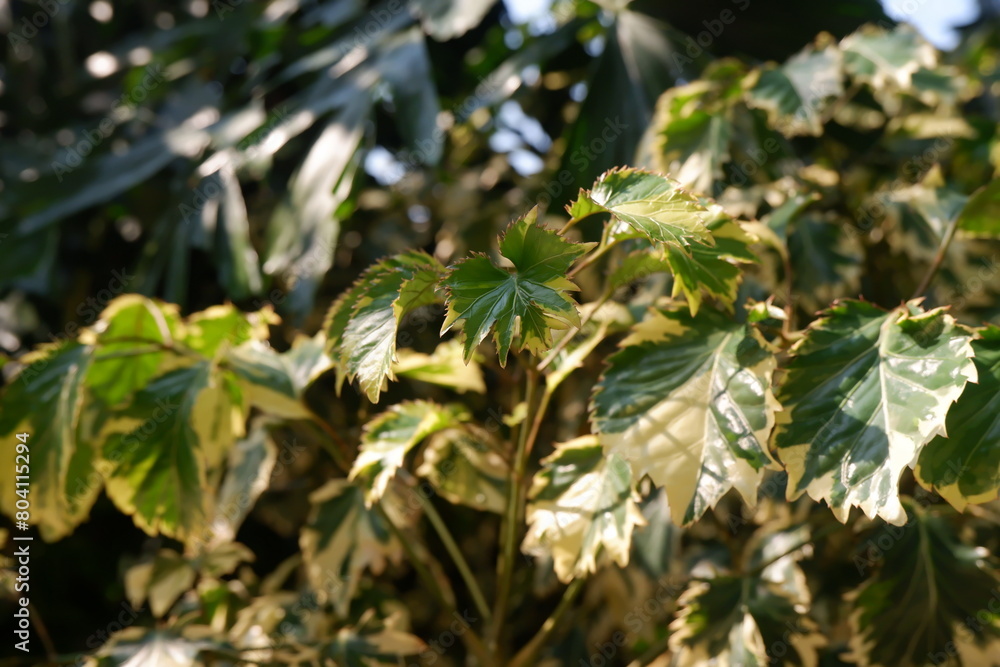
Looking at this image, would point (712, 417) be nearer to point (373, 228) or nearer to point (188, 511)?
point (188, 511)

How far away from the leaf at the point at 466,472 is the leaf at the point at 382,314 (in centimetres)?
18

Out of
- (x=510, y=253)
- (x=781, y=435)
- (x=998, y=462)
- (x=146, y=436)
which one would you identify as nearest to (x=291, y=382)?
(x=146, y=436)

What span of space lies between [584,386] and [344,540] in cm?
36

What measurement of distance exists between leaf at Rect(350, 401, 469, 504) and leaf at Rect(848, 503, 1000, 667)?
0.36 m

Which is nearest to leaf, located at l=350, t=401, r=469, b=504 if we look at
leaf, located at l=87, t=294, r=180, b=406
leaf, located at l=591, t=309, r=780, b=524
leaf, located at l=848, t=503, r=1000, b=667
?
leaf, located at l=591, t=309, r=780, b=524

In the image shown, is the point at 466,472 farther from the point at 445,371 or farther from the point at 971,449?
the point at 971,449

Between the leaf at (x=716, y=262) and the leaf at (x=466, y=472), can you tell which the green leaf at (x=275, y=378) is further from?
the leaf at (x=716, y=262)

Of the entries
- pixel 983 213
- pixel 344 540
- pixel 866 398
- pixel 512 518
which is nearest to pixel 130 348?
pixel 344 540

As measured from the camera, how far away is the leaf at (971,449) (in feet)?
1.39

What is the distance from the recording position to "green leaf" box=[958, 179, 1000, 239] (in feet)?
1.83

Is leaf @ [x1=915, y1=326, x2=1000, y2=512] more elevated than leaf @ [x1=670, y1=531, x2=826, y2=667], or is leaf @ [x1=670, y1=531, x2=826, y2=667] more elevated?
leaf @ [x1=915, y1=326, x2=1000, y2=512]

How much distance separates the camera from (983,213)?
57 cm

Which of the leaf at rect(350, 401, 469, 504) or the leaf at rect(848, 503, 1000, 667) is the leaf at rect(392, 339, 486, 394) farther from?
the leaf at rect(848, 503, 1000, 667)

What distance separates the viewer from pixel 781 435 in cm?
46
